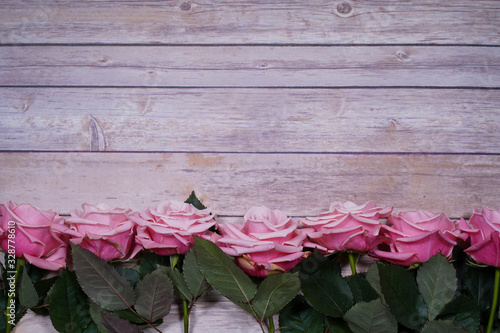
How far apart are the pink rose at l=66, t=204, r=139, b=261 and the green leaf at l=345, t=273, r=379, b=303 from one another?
1.34 ft

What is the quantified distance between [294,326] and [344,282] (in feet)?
0.40

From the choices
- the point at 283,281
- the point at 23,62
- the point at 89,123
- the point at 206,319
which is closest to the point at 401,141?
the point at 283,281

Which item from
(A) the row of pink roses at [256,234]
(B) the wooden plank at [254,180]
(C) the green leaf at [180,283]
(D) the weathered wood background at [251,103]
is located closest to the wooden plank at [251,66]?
(D) the weathered wood background at [251,103]

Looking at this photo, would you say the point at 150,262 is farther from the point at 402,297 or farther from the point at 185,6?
the point at 185,6

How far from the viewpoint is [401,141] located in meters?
0.74

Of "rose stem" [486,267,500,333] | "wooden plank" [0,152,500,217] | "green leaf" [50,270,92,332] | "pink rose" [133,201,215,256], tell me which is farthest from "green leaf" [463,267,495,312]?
"green leaf" [50,270,92,332]

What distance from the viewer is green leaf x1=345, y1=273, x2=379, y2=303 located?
0.60m

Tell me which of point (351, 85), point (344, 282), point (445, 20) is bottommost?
point (344, 282)

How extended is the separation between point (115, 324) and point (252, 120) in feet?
1.51

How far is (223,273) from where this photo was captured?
0.57m

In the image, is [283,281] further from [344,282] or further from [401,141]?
[401,141]

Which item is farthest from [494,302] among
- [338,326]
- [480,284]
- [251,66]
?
[251,66]

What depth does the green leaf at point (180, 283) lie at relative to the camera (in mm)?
617

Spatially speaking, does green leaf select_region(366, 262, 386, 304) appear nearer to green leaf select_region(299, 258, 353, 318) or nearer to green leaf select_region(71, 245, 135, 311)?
green leaf select_region(299, 258, 353, 318)
